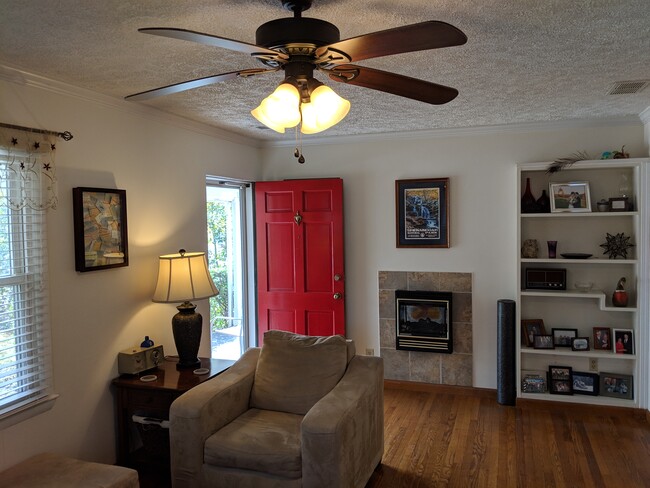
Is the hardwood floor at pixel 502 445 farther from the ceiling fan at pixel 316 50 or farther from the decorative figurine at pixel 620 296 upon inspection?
the ceiling fan at pixel 316 50

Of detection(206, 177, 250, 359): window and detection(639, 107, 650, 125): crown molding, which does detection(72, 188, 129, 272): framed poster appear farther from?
detection(639, 107, 650, 125): crown molding

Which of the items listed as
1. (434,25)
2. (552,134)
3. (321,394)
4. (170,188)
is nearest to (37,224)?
(170,188)

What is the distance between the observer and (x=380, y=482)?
3098 millimetres

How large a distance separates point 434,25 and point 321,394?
7.33ft

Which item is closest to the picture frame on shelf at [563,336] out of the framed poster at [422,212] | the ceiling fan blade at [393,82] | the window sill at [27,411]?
the framed poster at [422,212]

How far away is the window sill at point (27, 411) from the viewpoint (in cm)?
253

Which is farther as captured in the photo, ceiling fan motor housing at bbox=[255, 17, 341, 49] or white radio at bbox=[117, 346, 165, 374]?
white radio at bbox=[117, 346, 165, 374]

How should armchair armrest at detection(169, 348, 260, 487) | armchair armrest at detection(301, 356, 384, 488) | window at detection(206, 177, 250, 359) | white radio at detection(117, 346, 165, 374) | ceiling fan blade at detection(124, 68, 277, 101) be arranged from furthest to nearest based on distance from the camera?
1. window at detection(206, 177, 250, 359)
2. white radio at detection(117, 346, 165, 374)
3. armchair armrest at detection(169, 348, 260, 487)
4. armchair armrest at detection(301, 356, 384, 488)
5. ceiling fan blade at detection(124, 68, 277, 101)

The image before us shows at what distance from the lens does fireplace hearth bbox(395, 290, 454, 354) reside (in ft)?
15.1

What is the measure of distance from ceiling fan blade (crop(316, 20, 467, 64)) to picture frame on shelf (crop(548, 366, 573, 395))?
365 centimetres

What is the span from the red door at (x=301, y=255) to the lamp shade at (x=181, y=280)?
1.52 meters

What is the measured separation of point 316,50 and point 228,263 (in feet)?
11.5

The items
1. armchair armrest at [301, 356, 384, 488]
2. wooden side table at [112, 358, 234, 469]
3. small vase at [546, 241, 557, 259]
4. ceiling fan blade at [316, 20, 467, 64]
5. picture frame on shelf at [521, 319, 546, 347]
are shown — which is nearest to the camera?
ceiling fan blade at [316, 20, 467, 64]

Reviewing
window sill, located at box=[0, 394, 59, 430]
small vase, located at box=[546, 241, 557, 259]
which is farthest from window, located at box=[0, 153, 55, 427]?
small vase, located at box=[546, 241, 557, 259]
